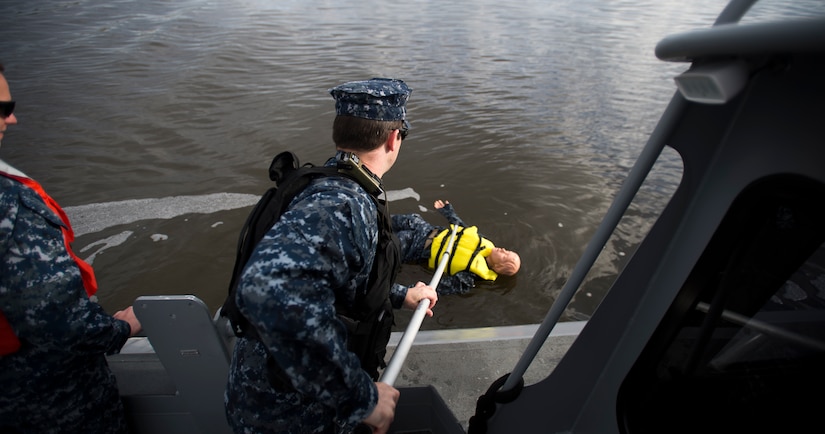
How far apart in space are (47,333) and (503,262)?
3.65 meters

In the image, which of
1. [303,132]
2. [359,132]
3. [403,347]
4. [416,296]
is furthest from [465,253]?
[303,132]

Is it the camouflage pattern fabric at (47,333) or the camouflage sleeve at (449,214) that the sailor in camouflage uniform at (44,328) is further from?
the camouflage sleeve at (449,214)

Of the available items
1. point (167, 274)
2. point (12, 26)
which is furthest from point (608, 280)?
point (12, 26)

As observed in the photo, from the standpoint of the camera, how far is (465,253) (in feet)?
14.3

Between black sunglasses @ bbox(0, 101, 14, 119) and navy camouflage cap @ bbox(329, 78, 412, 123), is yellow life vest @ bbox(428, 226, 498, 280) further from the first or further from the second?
black sunglasses @ bbox(0, 101, 14, 119)

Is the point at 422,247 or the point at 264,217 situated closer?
the point at 264,217

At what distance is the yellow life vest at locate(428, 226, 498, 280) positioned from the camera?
4.33m

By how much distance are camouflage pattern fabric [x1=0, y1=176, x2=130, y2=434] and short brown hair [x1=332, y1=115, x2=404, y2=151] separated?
1164 millimetres

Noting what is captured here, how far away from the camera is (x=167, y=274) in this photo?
462 centimetres

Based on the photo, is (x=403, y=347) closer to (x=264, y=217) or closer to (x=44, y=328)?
(x=264, y=217)

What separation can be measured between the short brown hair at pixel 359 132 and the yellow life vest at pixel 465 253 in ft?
9.04

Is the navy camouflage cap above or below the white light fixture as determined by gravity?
below

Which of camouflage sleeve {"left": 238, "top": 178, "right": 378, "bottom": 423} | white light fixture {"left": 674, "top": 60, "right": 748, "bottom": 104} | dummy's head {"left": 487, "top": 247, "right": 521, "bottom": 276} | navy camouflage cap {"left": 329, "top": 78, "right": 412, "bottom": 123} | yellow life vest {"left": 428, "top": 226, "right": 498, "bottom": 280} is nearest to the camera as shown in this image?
white light fixture {"left": 674, "top": 60, "right": 748, "bottom": 104}

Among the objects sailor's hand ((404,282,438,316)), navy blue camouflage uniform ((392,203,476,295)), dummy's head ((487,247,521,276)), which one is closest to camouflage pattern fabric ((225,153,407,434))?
sailor's hand ((404,282,438,316))
